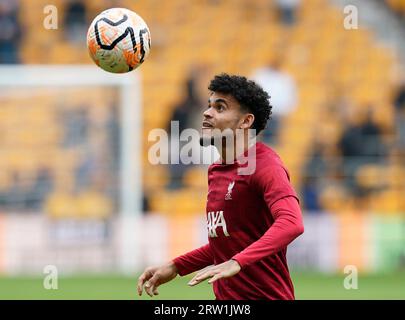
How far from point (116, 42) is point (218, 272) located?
240 centimetres

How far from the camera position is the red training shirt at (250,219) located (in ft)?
18.5

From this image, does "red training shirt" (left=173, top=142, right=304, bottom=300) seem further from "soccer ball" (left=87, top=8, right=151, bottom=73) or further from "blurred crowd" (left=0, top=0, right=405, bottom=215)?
"blurred crowd" (left=0, top=0, right=405, bottom=215)

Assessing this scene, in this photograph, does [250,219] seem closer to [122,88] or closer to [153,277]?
[153,277]

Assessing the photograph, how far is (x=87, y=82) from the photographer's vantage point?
16844 millimetres

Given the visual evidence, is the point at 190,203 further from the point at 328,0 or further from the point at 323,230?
the point at 328,0

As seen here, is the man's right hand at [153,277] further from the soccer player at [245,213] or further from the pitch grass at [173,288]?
the pitch grass at [173,288]

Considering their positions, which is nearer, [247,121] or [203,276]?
[203,276]

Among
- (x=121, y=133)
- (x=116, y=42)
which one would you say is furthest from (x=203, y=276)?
(x=121, y=133)

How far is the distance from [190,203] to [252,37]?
15.4 feet

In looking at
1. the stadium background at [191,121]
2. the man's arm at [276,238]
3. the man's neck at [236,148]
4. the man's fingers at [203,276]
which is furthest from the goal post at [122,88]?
the man's fingers at [203,276]

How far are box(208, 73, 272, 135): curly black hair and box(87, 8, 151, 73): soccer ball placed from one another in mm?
Answer: 1023

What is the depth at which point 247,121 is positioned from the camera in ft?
20.3

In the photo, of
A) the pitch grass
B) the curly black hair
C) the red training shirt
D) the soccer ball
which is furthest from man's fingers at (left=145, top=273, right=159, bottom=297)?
the pitch grass

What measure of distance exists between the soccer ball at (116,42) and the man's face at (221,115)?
3.43 feet
